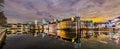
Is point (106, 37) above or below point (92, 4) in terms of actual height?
below

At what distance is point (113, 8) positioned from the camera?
6.90 metres

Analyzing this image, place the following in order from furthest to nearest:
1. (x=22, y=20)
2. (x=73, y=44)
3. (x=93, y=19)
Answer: (x=73, y=44)
(x=93, y=19)
(x=22, y=20)

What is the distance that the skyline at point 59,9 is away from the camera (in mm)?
6406

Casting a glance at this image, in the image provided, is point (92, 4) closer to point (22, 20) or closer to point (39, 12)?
point (39, 12)

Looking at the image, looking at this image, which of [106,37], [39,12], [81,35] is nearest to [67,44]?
[81,35]

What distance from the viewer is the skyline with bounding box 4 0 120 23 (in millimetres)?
6406

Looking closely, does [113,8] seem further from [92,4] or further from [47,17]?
[47,17]

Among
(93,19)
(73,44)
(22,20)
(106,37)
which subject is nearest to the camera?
(22,20)

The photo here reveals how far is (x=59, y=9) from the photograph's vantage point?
22.2ft

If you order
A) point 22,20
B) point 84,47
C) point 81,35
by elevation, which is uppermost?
point 22,20

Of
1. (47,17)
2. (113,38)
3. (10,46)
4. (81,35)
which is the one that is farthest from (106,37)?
(10,46)

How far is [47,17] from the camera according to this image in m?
6.93

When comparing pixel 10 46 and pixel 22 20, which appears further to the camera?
pixel 10 46

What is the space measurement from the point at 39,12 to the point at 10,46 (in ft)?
6.82
